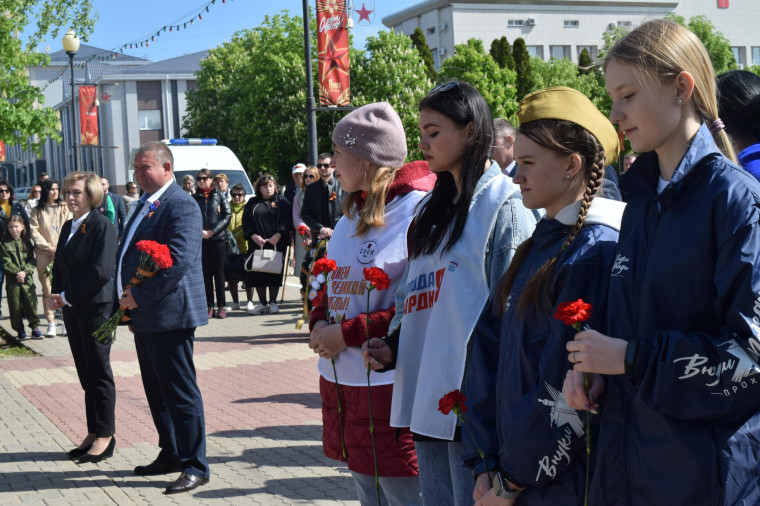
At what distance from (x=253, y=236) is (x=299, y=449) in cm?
791

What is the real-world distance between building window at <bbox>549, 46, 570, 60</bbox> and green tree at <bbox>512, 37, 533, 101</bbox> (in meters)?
14.8

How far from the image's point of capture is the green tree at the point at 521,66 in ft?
230

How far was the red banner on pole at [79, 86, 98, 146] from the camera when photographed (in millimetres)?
29000

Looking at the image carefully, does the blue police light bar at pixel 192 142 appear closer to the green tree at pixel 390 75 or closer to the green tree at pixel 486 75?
the green tree at pixel 390 75

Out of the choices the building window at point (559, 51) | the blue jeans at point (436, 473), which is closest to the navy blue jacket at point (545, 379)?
the blue jeans at point (436, 473)

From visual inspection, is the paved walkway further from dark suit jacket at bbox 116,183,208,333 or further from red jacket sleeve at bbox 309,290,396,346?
red jacket sleeve at bbox 309,290,396,346

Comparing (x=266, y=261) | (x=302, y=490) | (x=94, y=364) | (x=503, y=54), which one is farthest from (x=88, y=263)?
(x=503, y=54)

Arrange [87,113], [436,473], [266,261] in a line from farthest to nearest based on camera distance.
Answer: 1. [87,113]
2. [266,261]
3. [436,473]

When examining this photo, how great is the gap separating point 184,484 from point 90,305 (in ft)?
5.21

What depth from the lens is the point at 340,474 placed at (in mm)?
5867

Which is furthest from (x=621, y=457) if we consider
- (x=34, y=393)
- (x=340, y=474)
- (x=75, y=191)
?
(x=34, y=393)

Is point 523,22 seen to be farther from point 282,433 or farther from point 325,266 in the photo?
point 325,266

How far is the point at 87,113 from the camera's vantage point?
2928 cm

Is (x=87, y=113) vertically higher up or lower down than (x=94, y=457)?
higher up
